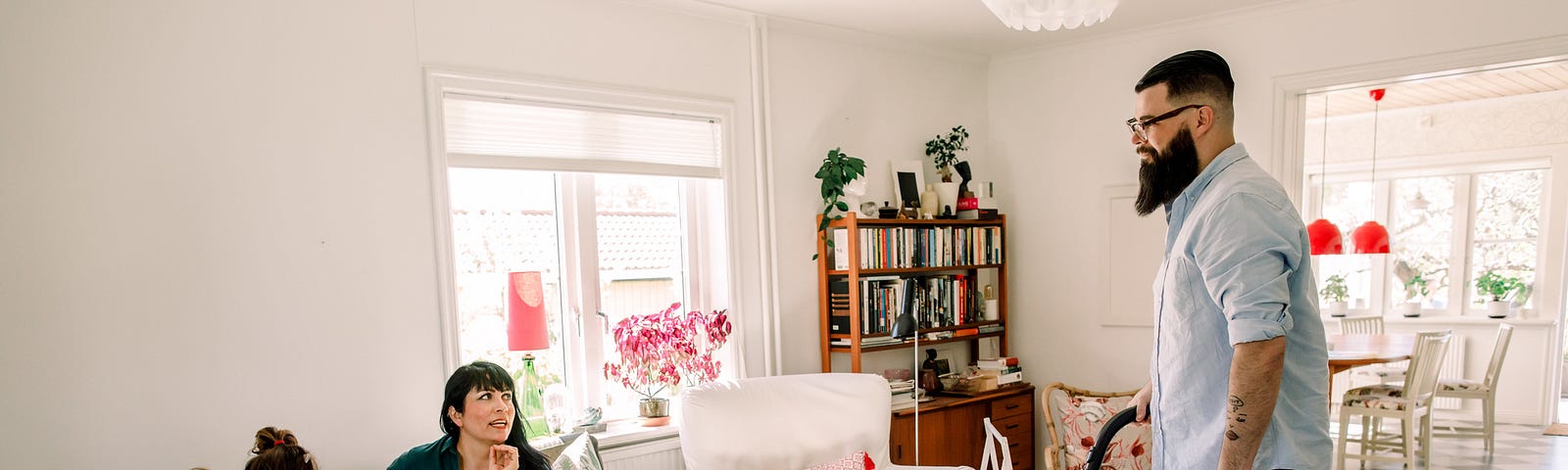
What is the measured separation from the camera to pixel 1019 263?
15.3 ft

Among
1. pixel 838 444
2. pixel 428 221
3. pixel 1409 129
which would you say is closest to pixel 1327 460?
pixel 838 444

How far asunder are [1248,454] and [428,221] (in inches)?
99.7

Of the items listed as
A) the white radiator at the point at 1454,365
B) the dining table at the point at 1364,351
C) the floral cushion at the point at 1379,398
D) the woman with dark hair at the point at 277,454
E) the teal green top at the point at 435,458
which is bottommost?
the white radiator at the point at 1454,365

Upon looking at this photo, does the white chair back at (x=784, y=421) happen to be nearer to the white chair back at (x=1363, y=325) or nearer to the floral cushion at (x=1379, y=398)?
the floral cushion at (x=1379, y=398)

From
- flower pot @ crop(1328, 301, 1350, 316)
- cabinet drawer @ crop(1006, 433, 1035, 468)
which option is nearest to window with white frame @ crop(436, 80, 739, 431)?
cabinet drawer @ crop(1006, 433, 1035, 468)

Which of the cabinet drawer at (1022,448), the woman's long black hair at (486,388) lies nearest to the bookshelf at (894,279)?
the cabinet drawer at (1022,448)

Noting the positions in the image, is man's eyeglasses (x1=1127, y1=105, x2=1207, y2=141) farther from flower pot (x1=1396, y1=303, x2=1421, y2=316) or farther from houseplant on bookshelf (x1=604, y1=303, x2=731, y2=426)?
flower pot (x1=1396, y1=303, x2=1421, y2=316)

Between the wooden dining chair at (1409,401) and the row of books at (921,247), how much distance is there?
2.26 metres

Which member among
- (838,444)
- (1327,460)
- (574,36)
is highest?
(574,36)

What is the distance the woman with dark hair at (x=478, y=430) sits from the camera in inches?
86.6

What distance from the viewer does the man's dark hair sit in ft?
5.28

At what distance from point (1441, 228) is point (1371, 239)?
1.72m

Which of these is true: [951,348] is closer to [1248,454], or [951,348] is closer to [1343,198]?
[1248,454]

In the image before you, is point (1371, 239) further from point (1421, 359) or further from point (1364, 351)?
point (1364, 351)
